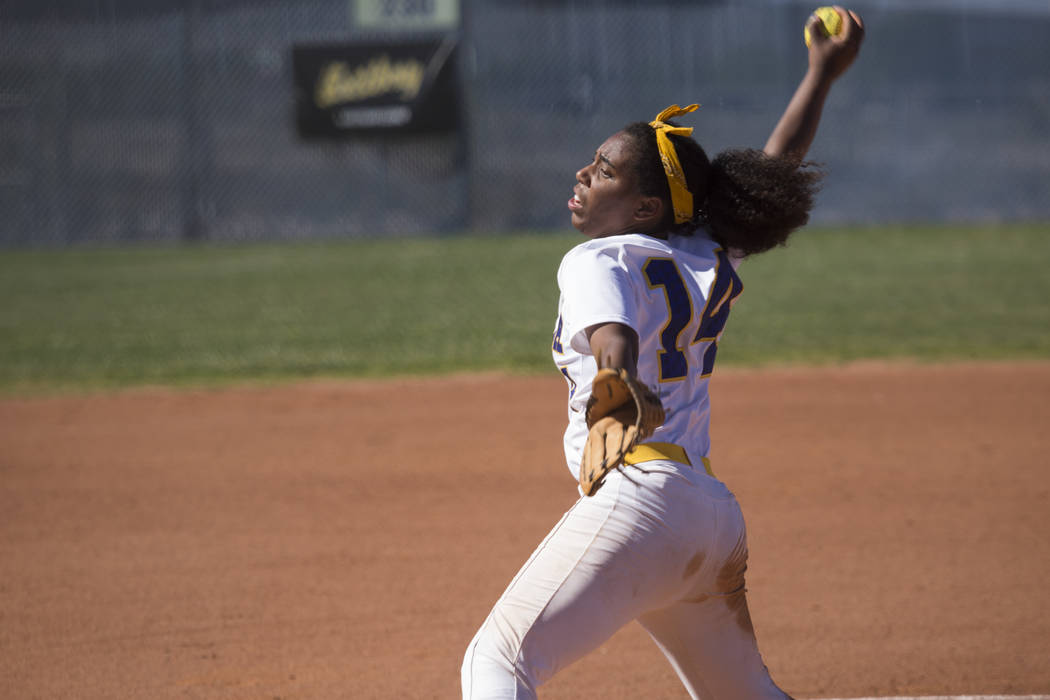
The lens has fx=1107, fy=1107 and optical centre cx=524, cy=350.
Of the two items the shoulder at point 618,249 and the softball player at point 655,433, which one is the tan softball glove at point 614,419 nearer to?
the softball player at point 655,433

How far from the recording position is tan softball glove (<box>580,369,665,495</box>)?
1939mm

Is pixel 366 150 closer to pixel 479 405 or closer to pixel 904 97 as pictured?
pixel 904 97

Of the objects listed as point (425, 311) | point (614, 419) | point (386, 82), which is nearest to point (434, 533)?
point (614, 419)

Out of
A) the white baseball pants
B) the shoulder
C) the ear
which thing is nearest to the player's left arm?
the shoulder

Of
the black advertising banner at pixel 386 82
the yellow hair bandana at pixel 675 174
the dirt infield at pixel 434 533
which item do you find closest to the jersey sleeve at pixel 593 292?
the yellow hair bandana at pixel 675 174

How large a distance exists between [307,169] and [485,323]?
10863 mm

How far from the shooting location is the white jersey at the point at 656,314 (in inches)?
82.9

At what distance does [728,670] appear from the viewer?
2.43 meters

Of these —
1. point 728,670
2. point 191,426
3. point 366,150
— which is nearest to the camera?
point 728,670

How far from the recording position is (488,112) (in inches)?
806

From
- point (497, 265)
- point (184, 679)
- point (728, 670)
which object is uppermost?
point (728, 670)

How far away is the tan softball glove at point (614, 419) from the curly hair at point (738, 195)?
57cm

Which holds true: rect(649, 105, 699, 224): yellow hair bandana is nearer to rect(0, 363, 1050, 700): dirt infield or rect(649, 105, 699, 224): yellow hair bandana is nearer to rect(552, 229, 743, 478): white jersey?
rect(552, 229, 743, 478): white jersey

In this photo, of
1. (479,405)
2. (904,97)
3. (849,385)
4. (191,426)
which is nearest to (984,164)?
(904,97)
